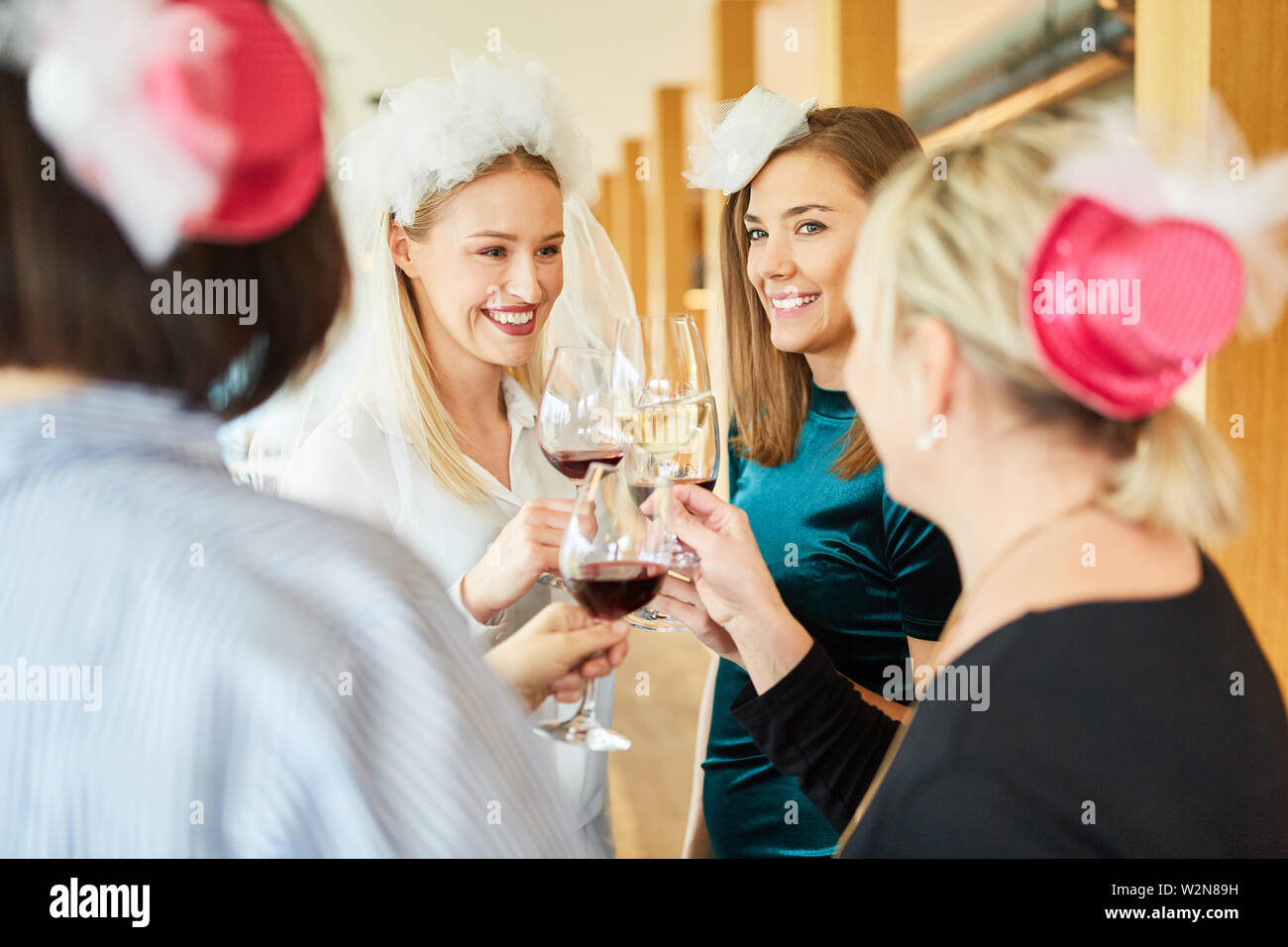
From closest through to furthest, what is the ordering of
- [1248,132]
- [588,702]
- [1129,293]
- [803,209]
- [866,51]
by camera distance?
[1129,293] → [588,702] → [803,209] → [1248,132] → [866,51]

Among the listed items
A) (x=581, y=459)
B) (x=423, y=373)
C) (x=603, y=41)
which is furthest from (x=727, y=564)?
(x=603, y=41)

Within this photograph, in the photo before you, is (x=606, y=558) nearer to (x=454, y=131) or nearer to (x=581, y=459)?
(x=581, y=459)

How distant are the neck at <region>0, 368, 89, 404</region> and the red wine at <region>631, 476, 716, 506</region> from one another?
0.64m

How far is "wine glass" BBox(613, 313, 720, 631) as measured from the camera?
1.37 metres

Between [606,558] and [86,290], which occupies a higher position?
[86,290]

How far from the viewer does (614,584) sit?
3.51ft

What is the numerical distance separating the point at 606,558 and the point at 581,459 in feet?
0.89

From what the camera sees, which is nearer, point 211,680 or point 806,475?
point 211,680

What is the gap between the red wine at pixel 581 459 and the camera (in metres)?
1.33

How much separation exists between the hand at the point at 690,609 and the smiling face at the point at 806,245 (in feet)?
1.52

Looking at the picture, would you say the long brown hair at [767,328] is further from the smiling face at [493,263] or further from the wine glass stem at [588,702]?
the wine glass stem at [588,702]
